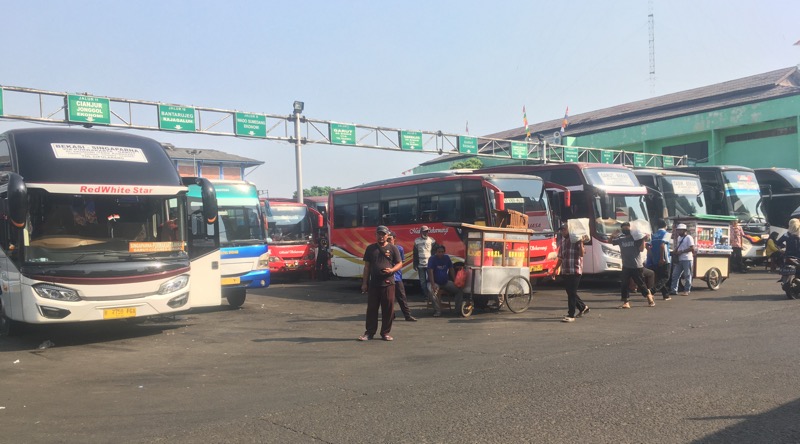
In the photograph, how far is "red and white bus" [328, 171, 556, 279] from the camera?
50.4 feet

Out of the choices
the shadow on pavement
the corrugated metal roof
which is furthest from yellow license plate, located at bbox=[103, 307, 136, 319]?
the corrugated metal roof

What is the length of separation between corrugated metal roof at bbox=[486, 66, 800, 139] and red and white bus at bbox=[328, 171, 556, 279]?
95.7 ft

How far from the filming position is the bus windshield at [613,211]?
17234mm

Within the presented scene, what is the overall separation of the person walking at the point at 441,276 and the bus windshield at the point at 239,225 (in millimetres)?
5052

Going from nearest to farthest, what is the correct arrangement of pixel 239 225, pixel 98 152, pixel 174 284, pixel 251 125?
pixel 98 152 < pixel 174 284 < pixel 239 225 < pixel 251 125

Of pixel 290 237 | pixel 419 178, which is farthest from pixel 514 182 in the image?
pixel 290 237

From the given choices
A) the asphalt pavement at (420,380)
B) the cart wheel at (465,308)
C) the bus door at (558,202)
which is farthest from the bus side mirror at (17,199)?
the bus door at (558,202)

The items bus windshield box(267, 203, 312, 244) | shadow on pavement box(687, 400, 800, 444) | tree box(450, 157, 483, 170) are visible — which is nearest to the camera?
shadow on pavement box(687, 400, 800, 444)

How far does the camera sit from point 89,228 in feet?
32.7

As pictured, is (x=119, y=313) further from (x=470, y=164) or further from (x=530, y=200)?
(x=470, y=164)

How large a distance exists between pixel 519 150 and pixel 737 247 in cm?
Answer: 1791

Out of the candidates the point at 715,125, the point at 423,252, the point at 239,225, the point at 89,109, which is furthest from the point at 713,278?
the point at 715,125

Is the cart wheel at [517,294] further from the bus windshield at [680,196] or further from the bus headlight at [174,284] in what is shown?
the bus windshield at [680,196]

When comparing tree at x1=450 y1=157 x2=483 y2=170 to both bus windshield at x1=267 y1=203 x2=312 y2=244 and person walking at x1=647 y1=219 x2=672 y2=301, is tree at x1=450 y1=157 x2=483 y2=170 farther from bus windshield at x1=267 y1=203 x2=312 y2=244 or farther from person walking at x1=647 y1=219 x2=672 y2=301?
person walking at x1=647 y1=219 x2=672 y2=301
